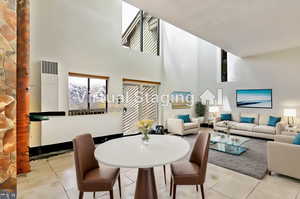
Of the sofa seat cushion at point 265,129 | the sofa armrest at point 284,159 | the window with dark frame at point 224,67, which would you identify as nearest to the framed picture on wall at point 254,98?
the window with dark frame at point 224,67

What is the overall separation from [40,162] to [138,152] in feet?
9.29

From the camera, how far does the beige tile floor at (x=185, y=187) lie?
200cm

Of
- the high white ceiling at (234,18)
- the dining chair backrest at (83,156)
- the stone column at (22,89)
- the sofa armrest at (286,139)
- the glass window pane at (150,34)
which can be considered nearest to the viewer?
the dining chair backrest at (83,156)

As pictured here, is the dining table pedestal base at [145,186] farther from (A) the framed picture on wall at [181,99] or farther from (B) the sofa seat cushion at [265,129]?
(A) the framed picture on wall at [181,99]

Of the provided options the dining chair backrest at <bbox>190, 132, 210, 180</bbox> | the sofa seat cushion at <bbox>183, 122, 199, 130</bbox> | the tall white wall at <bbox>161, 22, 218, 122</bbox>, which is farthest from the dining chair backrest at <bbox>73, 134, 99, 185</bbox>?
the tall white wall at <bbox>161, 22, 218, 122</bbox>

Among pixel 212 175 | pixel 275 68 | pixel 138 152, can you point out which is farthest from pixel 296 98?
pixel 138 152

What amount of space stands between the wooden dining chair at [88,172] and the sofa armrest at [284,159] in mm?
2610

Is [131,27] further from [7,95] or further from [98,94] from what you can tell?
[7,95]

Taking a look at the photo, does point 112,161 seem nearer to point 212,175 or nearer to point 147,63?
point 212,175

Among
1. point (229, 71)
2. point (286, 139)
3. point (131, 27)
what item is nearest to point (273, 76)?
point (229, 71)

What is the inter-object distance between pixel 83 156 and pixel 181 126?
12.7 ft

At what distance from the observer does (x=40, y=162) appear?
3107 millimetres

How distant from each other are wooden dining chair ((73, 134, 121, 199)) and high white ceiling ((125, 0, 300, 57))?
2.40 metres

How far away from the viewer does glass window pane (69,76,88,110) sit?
156 inches
